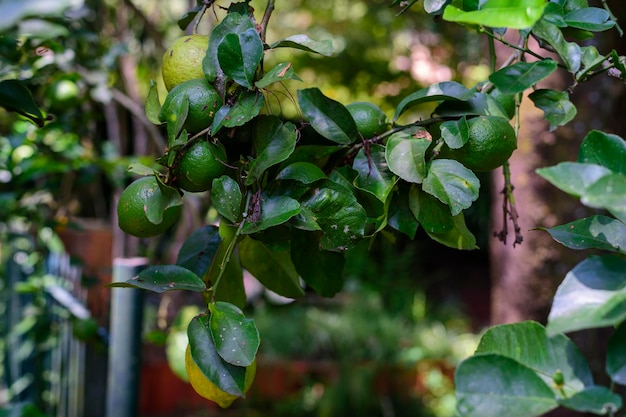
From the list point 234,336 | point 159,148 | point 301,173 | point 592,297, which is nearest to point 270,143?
point 301,173

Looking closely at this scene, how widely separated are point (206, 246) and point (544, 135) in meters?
0.95

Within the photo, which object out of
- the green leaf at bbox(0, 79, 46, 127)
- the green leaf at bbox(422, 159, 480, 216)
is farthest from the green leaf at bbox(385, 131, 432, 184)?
the green leaf at bbox(0, 79, 46, 127)

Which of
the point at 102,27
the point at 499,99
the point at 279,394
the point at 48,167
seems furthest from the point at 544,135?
the point at 279,394

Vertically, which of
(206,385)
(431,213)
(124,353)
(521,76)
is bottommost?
(124,353)

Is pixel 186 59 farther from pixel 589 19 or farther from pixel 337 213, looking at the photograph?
pixel 589 19

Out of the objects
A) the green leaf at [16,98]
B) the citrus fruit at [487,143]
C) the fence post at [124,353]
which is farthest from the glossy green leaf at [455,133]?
the fence post at [124,353]

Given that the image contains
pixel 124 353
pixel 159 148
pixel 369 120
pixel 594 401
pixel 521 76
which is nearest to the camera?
pixel 594 401

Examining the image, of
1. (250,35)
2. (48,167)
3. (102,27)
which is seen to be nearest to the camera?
(250,35)

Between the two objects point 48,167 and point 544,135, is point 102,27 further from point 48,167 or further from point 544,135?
point 544,135

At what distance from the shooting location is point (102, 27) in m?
1.98

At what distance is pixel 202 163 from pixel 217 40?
0.09m

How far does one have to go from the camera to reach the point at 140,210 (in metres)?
0.44

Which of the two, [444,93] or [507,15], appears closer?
[507,15]

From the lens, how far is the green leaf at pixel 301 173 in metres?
0.41
